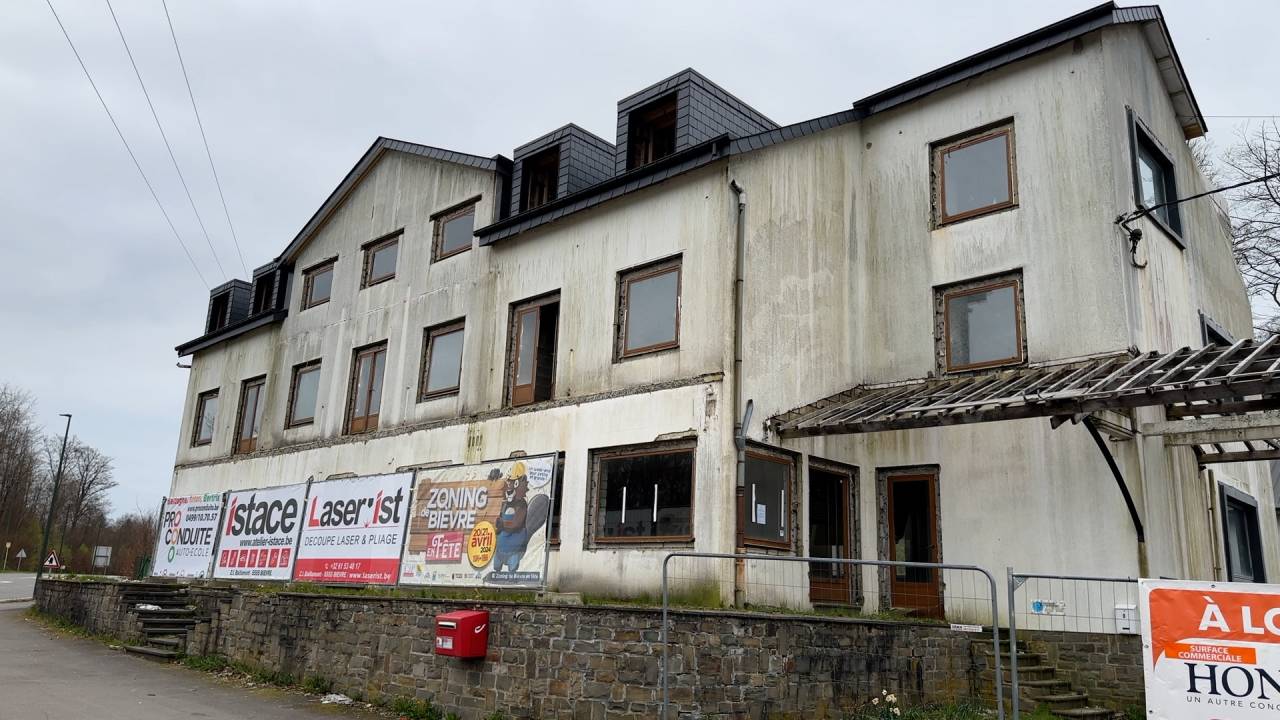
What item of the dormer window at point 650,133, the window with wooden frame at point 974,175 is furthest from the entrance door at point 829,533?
the dormer window at point 650,133

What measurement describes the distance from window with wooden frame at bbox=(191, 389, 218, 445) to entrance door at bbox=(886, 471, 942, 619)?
59.3 ft

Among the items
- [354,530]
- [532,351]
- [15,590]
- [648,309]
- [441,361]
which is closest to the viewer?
[648,309]

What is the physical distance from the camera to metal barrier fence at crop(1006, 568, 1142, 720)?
12.1m

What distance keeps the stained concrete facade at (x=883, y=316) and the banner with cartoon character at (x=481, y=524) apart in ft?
2.89

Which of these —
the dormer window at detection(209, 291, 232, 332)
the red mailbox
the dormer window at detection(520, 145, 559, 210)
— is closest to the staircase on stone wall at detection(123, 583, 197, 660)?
the red mailbox

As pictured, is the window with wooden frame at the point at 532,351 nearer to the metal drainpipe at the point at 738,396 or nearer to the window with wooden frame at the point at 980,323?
the metal drainpipe at the point at 738,396

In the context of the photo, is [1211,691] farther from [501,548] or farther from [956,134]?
[956,134]

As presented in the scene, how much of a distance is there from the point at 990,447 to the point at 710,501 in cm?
440

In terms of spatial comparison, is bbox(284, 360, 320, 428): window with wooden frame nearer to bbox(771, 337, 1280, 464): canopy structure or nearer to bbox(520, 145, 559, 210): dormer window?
bbox(520, 145, 559, 210): dormer window

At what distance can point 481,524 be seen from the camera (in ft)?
46.5

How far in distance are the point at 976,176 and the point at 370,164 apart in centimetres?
1329

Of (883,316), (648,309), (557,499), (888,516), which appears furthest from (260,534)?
(883,316)

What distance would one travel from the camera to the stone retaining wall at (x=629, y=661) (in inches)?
388

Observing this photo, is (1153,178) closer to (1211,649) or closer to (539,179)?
(539,179)
